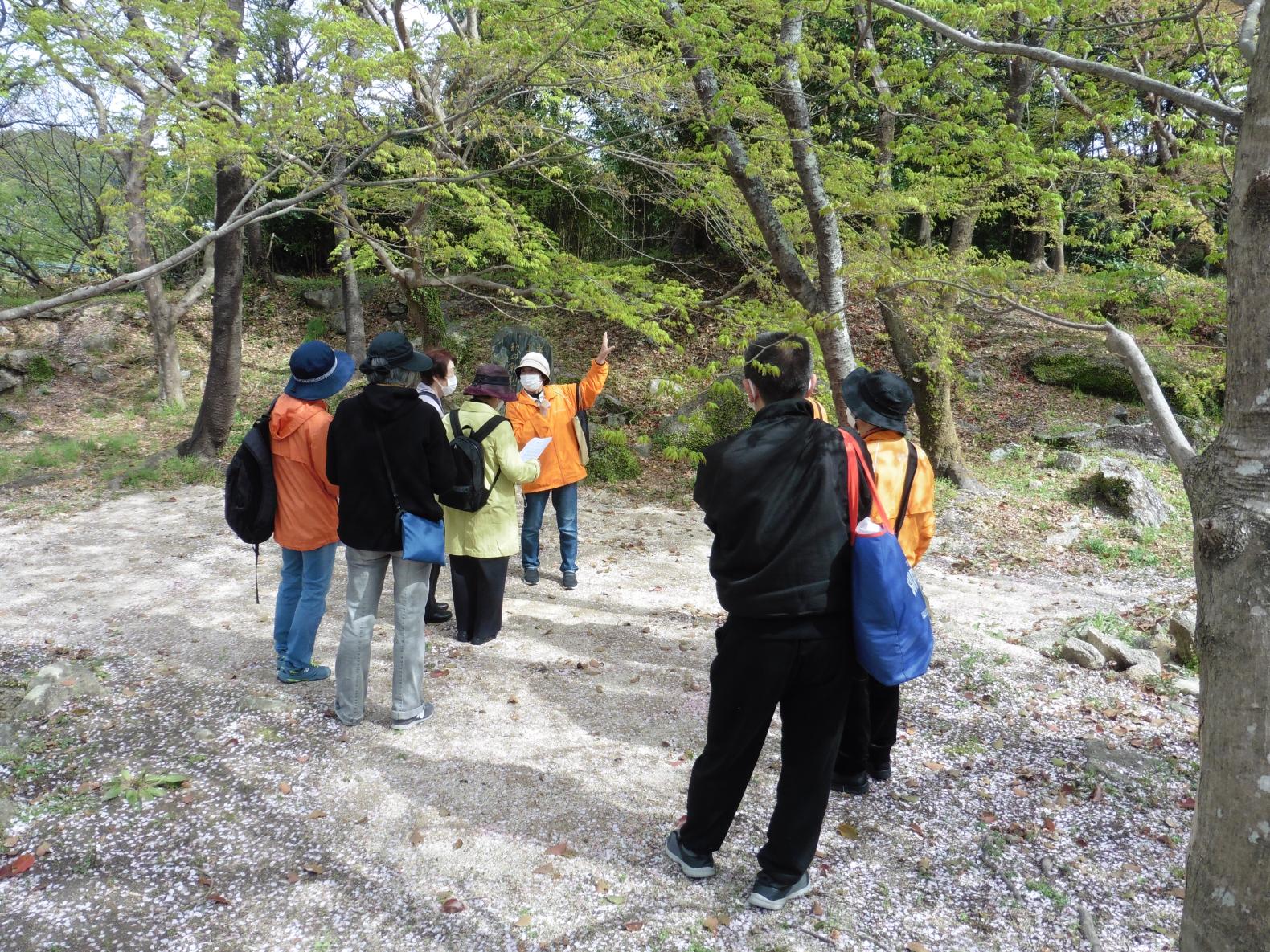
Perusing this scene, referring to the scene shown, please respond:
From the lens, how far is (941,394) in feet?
33.7

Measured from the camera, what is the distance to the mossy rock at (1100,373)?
40.9 ft

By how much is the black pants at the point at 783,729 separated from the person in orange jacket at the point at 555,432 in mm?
3420

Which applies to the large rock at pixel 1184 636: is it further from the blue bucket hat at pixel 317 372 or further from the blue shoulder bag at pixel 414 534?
the blue bucket hat at pixel 317 372

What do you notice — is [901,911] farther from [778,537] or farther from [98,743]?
[98,743]

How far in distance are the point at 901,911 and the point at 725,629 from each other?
1278 millimetres

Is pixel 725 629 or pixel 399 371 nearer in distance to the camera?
pixel 725 629

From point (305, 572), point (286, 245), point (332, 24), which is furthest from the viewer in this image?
point (286, 245)

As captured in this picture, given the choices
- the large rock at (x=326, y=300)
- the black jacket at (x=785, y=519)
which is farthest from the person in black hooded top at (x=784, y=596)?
the large rock at (x=326, y=300)

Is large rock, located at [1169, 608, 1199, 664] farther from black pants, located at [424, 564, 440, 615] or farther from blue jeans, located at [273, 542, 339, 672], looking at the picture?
blue jeans, located at [273, 542, 339, 672]

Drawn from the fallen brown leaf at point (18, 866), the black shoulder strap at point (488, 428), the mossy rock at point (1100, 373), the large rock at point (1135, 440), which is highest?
the mossy rock at point (1100, 373)

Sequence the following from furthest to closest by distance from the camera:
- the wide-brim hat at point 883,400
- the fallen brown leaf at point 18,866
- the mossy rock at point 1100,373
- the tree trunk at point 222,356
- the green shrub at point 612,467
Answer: the mossy rock at point 1100,373, the green shrub at point 612,467, the tree trunk at point 222,356, the wide-brim hat at point 883,400, the fallen brown leaf at point 18,866

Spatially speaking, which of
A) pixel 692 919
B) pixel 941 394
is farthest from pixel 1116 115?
pixel 692 919

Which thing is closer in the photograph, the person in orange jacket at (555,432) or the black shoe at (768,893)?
the black shoe at (768,893)

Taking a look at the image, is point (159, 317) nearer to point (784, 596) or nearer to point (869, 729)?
point (869, 729)
